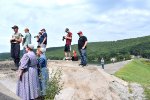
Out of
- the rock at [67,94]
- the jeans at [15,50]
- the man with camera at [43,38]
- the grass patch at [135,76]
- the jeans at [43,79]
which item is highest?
the man with camera at [43,38]

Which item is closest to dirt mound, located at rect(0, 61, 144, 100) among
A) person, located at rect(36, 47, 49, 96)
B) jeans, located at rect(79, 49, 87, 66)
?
jeans, located at rect(79, 49, 87, 66)

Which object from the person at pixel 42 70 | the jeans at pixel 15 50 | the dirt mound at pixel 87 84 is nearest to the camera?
the person at pixel 42 70

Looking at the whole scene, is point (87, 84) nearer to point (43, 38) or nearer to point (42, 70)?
point (43, 38)

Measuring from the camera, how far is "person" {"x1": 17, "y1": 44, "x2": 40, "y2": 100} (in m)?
17.2

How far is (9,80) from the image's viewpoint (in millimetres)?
22766

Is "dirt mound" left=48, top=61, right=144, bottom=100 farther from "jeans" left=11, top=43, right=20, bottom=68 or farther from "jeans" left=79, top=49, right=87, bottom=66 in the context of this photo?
"jeans" left=11, top=43, right=20, bottom=68

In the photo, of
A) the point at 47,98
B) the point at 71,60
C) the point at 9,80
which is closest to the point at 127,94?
the point at 71,60

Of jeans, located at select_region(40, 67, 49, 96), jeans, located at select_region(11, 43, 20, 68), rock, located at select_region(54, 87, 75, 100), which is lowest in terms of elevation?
rock, located at select_region(54, 87, 75, 100)

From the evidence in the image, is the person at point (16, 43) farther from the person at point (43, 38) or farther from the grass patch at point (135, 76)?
the grass patch at point (135, 76)

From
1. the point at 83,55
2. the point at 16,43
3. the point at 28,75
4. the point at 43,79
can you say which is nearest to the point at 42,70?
the point at 43,79

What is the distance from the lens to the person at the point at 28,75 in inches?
679

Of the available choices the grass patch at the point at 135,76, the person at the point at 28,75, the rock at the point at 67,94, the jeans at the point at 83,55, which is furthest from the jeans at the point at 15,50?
the grass patch at the point at 135,76

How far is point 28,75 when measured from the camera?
688 inches

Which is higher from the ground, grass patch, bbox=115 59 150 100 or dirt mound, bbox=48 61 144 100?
dirt mound, bbox=48 61 144 100
